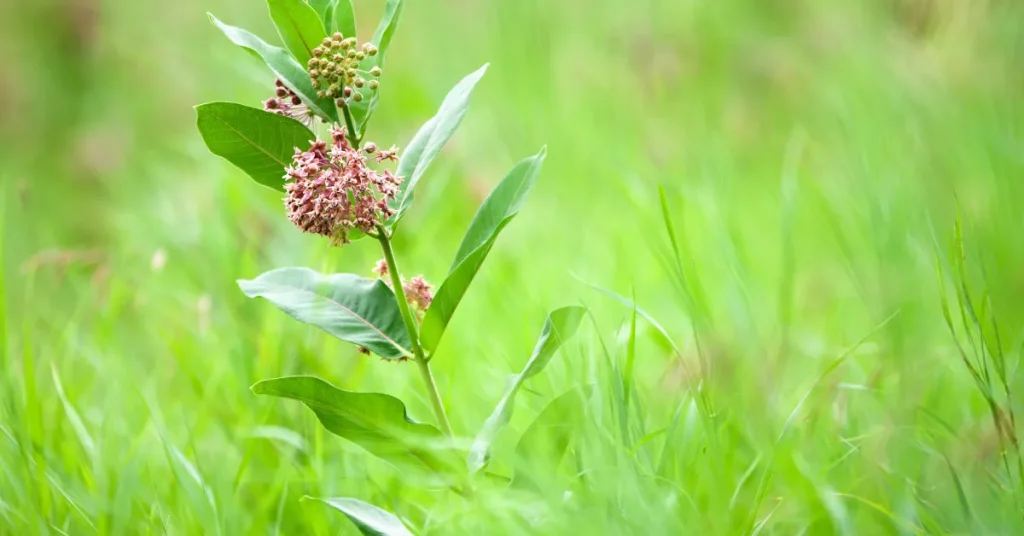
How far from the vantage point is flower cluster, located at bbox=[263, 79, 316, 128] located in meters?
1.14

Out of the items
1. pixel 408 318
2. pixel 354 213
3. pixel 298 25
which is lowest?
pixel 408 318

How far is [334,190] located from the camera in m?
1.04

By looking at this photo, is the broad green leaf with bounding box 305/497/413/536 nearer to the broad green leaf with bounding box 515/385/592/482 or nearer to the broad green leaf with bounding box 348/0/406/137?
the broad green leaf with bounding box 515/385/592/482

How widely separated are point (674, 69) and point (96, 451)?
256 cm

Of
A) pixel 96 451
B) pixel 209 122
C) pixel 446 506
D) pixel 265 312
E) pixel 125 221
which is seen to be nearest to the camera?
pixel 209 122

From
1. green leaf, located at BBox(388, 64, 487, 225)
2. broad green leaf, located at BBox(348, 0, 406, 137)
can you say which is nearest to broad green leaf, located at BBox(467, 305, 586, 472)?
green leaf, located at BBox(388, 64, 487, 225)

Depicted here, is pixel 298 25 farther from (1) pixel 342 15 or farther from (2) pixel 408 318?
(2) pixel 408 318

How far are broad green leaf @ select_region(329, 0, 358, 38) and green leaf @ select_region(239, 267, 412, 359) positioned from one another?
0.33 meters

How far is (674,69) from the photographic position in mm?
3375

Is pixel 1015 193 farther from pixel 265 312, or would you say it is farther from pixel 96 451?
pixel 96 451

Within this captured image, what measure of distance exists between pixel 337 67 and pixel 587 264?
1.30 meters

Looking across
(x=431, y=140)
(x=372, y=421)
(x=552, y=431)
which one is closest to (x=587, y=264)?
(x=552, y=431)

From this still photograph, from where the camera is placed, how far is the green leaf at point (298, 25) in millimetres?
1087

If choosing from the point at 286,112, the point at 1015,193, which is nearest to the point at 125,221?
the point at 286,112
